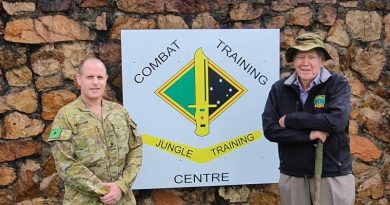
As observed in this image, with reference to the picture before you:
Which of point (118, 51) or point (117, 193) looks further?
point (118, 51)

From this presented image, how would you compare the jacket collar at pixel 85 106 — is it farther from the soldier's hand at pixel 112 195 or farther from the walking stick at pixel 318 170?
the walking stick at pixel 318 170

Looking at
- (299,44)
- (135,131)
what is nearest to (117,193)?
(135,131)

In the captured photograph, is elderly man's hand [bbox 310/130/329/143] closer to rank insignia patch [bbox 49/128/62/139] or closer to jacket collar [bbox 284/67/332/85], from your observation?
jacket collar [bbox 284/67/332/85]

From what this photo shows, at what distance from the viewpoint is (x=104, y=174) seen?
3104 millimetres

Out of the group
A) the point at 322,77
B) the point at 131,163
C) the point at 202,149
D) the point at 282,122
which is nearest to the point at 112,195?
the point at 131,163

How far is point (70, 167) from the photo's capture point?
2996 millimetres

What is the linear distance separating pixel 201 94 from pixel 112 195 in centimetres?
135

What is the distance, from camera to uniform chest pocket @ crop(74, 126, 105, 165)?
3.05 metres

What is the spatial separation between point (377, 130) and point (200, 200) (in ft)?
5.28

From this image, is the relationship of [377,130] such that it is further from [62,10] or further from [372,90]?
[62,10]

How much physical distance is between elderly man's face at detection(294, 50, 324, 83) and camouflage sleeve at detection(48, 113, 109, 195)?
1.39 metres

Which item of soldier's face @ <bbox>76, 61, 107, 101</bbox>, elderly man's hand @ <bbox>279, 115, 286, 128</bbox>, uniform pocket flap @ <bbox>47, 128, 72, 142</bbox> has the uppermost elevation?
soldier's face @ <bbox>76, 61, 107, 101</bbox>

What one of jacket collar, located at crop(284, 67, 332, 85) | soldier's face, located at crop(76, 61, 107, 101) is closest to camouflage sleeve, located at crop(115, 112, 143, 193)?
soldier's face, located at crop(76, 61, 107, 101)

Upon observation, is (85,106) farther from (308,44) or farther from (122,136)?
(308,44)
